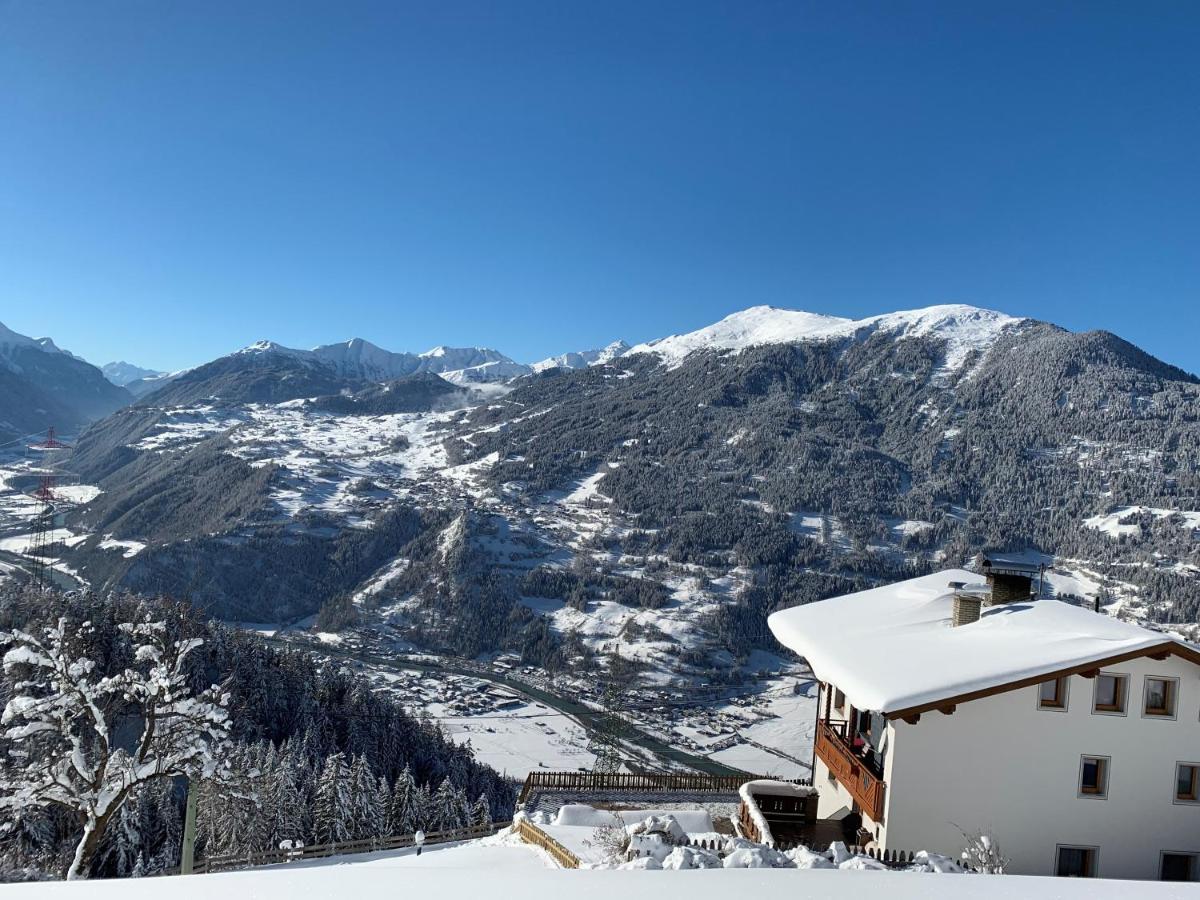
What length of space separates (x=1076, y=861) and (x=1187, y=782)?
3.30 m

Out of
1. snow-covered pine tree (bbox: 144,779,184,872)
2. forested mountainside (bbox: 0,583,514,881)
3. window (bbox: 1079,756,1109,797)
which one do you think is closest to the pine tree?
forested mountainside (bbox: 0,583,514,881)

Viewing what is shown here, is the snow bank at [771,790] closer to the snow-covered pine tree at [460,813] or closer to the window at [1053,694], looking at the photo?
the window at [1053,694]

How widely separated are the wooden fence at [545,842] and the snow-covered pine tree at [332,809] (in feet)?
95.7

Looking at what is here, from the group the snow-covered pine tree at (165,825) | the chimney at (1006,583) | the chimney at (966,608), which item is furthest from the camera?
the snow-covered pine tree at (165,825)

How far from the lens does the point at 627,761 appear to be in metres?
113

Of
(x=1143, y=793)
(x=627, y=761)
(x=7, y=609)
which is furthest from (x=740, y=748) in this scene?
(x=1143, y=793)

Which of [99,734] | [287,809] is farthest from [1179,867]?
[287,809]

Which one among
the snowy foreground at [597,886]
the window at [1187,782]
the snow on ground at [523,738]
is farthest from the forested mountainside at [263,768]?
the window at [1187,782]

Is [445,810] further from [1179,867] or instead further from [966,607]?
[1179,867]

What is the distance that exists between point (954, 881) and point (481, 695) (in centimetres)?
13971

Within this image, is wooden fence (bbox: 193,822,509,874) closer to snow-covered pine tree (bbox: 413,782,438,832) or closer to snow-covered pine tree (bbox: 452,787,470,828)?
snow-covered pine tree (bbox: 413,782,438,832)

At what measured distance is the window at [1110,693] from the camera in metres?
17.9

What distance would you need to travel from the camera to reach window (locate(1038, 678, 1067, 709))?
58.9 feet

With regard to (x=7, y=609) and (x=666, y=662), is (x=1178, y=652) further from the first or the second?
(x=666, y=662)
